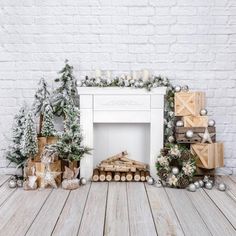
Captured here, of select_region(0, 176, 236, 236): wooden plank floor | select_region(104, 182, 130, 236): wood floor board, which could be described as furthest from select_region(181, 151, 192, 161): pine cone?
select_region(104, 182, 130, 236): wood floor board

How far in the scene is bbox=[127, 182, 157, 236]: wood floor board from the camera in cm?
220

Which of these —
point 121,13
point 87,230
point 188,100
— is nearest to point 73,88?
point 121,13

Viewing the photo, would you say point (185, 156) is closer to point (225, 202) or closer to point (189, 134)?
point (189, 134)

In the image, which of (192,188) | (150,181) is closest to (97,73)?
(150,181)

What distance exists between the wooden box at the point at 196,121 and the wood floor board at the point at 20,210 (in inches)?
51.3

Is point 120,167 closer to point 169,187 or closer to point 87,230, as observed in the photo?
point 169,187

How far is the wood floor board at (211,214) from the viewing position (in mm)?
2199

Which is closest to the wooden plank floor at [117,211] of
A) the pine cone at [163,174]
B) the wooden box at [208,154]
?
the pine cone at [163,174]

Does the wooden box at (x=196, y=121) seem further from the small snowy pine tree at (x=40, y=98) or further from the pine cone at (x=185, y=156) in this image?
the small snowy pine tree at (x=40, y=98)

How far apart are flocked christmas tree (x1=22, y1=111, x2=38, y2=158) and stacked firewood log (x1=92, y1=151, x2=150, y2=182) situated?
580 millimetres

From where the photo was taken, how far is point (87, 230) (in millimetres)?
2205

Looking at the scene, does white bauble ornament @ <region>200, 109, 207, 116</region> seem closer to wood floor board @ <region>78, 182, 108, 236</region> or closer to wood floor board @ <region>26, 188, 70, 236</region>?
wood floor board @ <region>78, 182, 108, 236</region>

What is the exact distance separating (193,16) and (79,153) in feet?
5.31

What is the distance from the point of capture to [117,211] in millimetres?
2512
